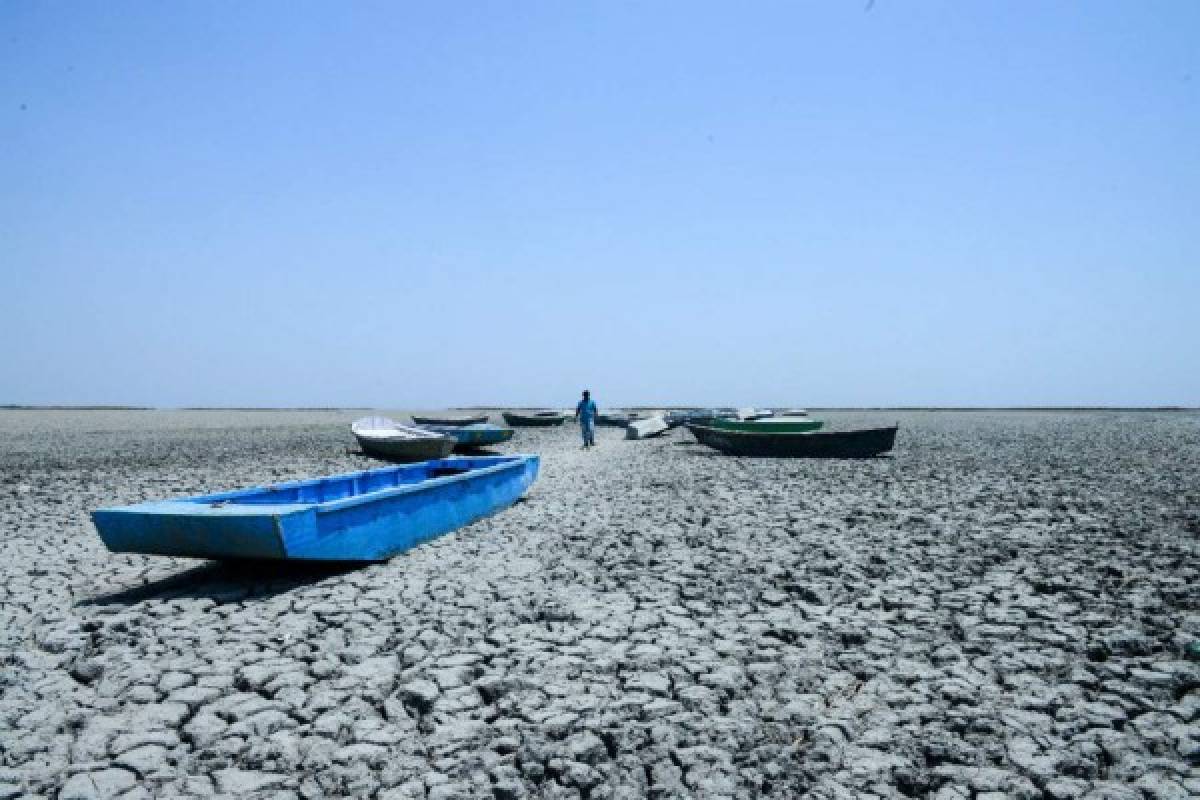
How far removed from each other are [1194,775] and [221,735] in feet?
17.3

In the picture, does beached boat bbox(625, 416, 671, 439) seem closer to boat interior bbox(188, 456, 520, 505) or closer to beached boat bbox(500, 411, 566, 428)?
beached boat bbox(500, 411, 566, 428)

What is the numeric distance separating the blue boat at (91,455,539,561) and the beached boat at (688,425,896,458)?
531 inches

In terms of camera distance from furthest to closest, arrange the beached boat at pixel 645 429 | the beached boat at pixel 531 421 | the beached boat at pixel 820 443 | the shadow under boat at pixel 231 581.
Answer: the beached boat at pixel 531 421 < the beached boat at pixel 645 429 < the beached boat at pixel 820 443 < the shadow under boat at pixel 231 581

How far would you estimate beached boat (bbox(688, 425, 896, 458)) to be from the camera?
21.2 m

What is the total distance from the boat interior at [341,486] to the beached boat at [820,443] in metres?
11.3

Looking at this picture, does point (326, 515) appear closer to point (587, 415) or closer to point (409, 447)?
point (409, 447)

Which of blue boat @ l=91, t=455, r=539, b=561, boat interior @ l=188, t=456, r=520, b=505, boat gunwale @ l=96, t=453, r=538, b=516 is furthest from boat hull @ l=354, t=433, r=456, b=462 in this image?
boat gunwale @ l=96, t=453, r=538, b=516

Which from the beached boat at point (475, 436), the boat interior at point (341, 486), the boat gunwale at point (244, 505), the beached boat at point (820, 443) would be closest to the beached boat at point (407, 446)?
the beached boat at point (475, 436)

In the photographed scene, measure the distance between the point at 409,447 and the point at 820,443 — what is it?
12381 millimetres

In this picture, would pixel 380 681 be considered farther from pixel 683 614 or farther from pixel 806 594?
pixel 806 594

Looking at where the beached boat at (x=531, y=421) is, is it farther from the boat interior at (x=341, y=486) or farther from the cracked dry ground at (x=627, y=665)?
the cracked dry ground at (x=627, y=665)

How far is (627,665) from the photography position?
4996 millimetres

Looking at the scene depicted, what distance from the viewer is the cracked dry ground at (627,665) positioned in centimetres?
363

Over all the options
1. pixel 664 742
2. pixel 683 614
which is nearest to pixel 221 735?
pixel 664 742
